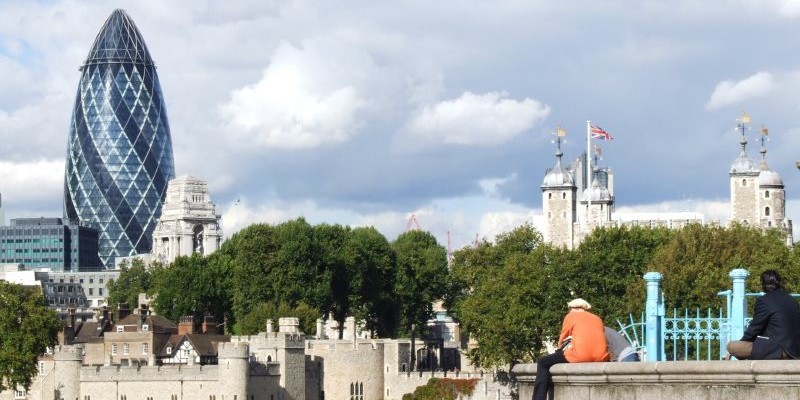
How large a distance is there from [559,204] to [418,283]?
23694 mm

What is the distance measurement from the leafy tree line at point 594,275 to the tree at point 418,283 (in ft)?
74.6

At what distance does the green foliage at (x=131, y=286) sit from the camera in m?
165

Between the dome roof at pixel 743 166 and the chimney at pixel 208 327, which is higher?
the dome roof at pixel 743 166

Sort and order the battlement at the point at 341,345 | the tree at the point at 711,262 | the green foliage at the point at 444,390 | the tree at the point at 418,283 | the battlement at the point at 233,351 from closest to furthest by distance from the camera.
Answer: the tree at the point at 711,262 → the battlement at the point at 233,351 → the green foliage at the point at 444,390 → the battlement at the point at 341,345 → the tree at the point at 418,283

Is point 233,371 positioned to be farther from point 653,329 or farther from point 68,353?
point 653,329

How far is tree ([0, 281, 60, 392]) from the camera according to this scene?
3780 inches

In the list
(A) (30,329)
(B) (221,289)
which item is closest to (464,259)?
(B) (221,289)

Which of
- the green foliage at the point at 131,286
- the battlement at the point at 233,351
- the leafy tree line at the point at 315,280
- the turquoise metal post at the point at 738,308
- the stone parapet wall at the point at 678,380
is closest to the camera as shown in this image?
the stone parapet wall at the point at 678,380

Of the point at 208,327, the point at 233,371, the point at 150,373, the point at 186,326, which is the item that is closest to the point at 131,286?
the point at 208,327

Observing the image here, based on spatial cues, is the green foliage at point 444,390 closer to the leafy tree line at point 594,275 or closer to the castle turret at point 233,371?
the leafy tree line at point 594,275

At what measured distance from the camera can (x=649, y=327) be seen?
25781mm

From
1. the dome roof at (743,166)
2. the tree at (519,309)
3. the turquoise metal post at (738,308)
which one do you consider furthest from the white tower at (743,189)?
the turquoise metal post at (738,308)

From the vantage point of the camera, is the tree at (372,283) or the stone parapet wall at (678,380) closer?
the stone parapet wall at (678,380)

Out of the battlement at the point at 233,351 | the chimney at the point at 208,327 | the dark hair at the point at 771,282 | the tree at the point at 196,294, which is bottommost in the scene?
the battlement at the point at 233,351
